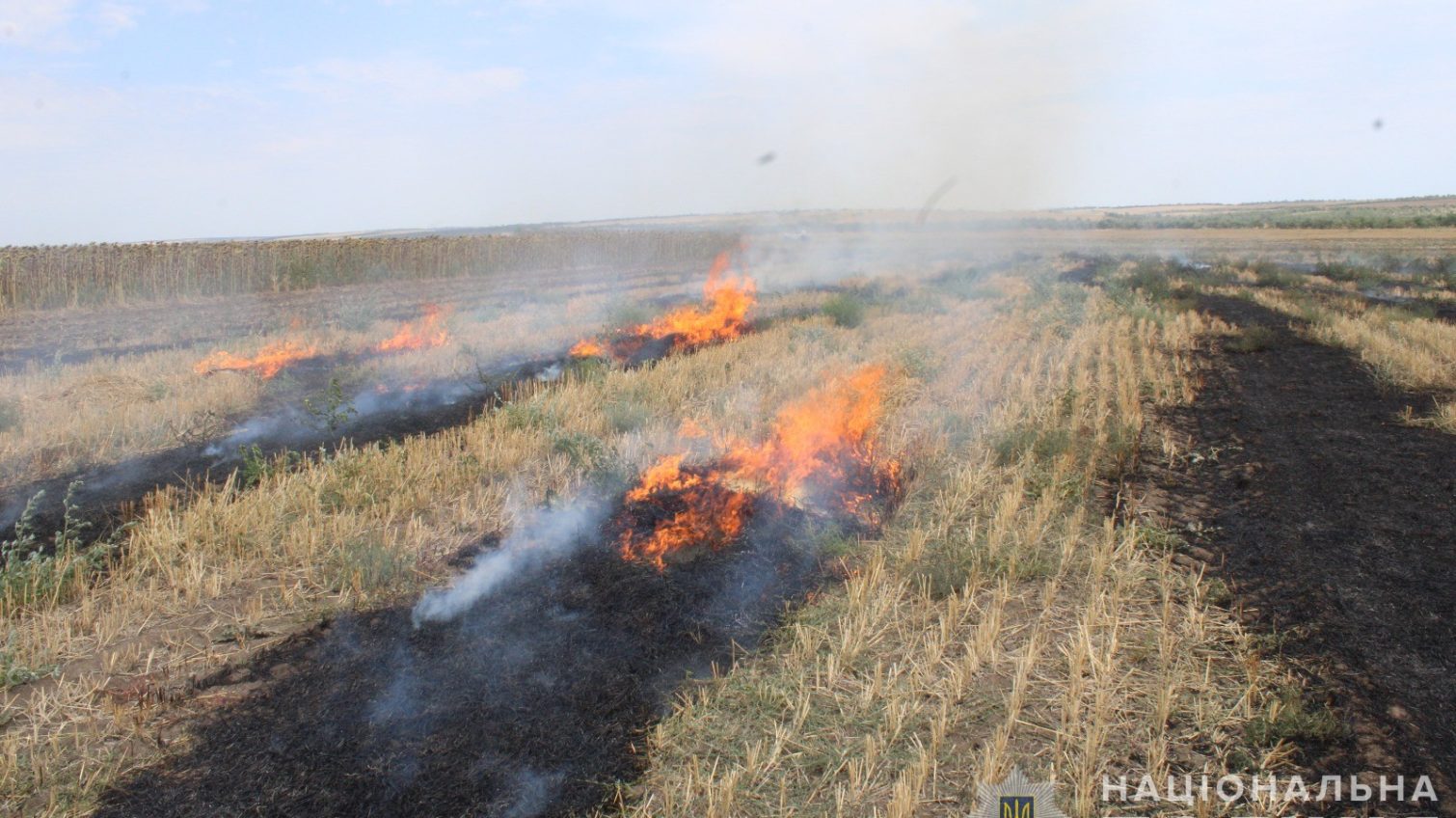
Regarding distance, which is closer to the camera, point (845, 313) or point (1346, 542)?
point (1346, 542)

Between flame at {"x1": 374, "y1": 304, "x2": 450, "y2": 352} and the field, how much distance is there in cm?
130

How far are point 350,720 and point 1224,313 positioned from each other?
25.0 m

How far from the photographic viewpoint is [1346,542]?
649 cm

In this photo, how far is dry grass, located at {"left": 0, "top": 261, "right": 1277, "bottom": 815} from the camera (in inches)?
153

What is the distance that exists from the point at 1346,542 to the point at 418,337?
52.3 feet

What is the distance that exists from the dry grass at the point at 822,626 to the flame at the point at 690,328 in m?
6.03

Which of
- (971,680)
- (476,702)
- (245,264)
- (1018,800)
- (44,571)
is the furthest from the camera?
(245,264)

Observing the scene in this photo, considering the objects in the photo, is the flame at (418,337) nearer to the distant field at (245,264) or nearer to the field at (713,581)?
the field at (713,581)

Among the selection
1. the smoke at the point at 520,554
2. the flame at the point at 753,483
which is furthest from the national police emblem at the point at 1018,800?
the smoke at the point at 520,554

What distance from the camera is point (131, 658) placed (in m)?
4.69

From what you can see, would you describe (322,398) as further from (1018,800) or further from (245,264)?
(245,264)

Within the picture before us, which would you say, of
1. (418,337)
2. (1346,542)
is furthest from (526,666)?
(418,337)

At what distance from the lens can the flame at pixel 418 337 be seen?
15820mm

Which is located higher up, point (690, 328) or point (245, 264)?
point (245, 264)
